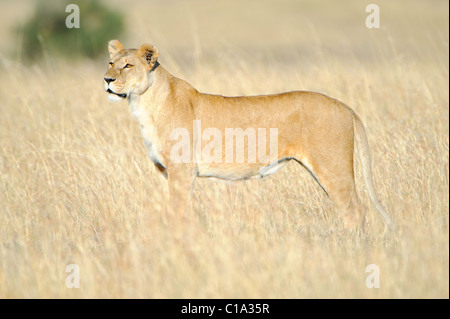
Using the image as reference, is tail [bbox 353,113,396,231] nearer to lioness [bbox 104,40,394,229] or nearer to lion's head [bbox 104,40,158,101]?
lioness [bbox 104,40,394,229]

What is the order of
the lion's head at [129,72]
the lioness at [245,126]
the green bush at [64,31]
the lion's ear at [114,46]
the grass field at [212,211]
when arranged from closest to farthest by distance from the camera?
the grass field at [212,211], the lion's head at [129,72], the lioness at [245,126], the lion's ear at [114,46], the green bush at [64,31]

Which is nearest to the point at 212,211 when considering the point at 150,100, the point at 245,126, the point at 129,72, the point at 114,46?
the point at 245,126

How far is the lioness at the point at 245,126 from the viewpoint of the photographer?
16.4 ft

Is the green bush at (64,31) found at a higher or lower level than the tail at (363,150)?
higher

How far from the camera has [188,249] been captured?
13.9ft

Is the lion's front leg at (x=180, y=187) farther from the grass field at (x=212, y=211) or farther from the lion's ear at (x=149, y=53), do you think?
the lion's ear at (x=149, y=53)

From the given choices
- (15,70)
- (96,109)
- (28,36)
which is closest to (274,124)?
(96,109)

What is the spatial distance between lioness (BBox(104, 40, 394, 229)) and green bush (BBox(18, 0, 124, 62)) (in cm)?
1281

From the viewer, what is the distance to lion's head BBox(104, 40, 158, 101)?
4871mm

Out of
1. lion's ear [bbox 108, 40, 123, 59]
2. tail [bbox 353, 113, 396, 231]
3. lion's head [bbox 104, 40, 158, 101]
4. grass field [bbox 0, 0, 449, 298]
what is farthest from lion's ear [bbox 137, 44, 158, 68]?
tail [bbox 353, 113, 396, 231]

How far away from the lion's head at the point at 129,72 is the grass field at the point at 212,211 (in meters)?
0.93

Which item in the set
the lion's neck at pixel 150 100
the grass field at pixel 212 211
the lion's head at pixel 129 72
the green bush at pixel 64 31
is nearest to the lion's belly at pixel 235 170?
the grass field at pixel 212 211

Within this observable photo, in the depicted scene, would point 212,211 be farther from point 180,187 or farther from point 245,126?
point 245,126
